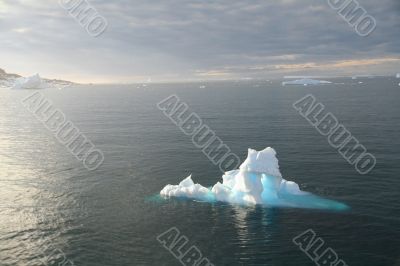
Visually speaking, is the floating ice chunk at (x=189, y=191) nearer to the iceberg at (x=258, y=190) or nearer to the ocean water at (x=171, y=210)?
the iceberg at (x=258, y=190)

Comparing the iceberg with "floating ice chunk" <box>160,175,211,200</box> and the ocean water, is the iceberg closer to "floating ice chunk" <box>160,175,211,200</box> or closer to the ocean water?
"floating ice chunk" <box>160,175,211,200</box>

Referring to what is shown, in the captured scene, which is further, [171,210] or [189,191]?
[189,191]

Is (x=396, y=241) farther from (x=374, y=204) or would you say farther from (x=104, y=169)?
(x=104, y=169)

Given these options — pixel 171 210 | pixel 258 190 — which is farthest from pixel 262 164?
pixel 171 210

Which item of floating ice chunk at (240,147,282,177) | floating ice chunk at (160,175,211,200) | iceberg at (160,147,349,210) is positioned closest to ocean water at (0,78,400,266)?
floating ice chunk at (160,175,211,200)

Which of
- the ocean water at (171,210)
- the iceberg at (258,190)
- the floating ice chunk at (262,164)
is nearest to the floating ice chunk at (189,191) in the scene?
the iceberg at (258,190)

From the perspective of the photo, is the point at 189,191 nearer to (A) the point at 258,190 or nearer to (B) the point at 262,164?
(A) the point at 258,190

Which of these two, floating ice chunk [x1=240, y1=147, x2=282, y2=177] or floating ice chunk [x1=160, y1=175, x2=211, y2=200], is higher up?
floating ice chunk [x1=240, y1=147, x2=282, y2=177]

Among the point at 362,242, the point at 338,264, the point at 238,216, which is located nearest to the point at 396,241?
the point at 362,242
